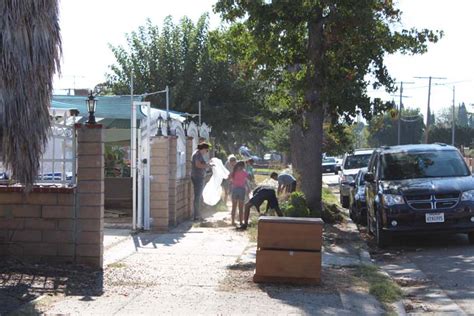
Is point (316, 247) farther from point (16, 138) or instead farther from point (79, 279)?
point (16, 138)

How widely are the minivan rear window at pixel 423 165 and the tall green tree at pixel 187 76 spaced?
1451cm

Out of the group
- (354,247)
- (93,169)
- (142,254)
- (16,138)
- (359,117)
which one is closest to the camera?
(16,138)

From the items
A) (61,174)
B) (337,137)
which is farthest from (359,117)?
(61,174)

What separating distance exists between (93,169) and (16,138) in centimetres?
187

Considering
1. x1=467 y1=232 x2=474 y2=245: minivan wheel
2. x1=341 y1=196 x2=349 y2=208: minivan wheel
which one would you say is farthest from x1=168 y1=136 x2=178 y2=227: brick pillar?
x1=341 y1=196 x2=349 y2=208: minivan wheel

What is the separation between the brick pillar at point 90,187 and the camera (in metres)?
9.21

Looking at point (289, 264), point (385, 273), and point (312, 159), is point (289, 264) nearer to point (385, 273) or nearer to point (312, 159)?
point (385, 273)

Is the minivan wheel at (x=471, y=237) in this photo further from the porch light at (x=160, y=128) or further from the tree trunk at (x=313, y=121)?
the porch light at (x=160, y=128)

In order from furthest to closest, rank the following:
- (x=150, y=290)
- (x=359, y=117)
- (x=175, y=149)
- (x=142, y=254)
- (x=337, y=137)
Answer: (x=337, y=137) → (x=359, y=117) → (x=175, y=149) → (x=142, y=254) → (x=150, y=290)

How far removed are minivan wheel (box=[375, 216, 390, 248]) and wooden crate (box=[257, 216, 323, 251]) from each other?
4.35 meters

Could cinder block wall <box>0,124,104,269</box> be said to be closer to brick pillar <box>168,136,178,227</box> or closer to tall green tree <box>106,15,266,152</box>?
brick pillar <box>168,136,178,227</box>

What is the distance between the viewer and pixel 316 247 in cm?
859

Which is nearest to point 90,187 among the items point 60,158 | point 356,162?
point 60,158

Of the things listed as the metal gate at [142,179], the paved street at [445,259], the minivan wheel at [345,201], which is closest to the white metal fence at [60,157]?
the metal gate at [142,179]
